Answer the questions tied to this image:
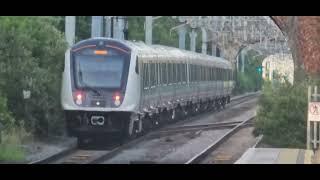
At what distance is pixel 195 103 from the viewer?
35.3m

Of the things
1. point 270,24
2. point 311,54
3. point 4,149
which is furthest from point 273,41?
point 4,149

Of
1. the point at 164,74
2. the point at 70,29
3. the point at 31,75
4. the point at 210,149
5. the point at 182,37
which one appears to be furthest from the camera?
the point at 182,37

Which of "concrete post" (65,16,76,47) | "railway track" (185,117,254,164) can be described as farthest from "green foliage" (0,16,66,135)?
"railway track" (185,117,254,164)

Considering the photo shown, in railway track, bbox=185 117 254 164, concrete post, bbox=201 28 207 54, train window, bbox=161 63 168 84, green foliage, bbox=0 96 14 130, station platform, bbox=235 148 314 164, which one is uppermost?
concrete post, bbox=201 28 207 54

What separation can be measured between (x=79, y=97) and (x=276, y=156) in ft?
18.8

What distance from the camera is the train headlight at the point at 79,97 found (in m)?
22.7

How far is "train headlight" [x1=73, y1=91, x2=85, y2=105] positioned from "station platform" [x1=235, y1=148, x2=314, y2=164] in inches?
182

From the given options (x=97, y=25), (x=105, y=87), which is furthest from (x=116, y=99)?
(x=97, y=25)

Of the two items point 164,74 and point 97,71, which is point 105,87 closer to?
point 97,71

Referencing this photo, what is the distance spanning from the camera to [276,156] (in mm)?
19734

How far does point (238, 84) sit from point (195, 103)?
20860mm

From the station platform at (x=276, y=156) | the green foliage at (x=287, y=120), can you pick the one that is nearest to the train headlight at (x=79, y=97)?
the station platform at (x=276, y=156)

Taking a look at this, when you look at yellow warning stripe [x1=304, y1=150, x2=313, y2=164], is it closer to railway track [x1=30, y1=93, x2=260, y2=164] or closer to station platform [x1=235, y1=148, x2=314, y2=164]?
station platform [x1=235, y1=148, x2=314, y2=164]

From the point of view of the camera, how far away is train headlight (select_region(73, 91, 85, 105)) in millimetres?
22688
